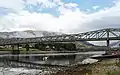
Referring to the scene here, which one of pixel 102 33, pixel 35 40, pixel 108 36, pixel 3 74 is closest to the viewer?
pixel 3 74

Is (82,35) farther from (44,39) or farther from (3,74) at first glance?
(3,74)

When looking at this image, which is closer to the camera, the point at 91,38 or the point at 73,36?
the point at 91,38

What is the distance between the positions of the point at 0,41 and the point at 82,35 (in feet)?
191

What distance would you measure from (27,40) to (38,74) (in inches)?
5883

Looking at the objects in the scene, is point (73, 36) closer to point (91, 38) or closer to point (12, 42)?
point (91, 38)

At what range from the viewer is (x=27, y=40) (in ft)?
627

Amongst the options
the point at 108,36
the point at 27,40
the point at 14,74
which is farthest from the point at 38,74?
the point at 27,40

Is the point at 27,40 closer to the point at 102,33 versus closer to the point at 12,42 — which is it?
the point at 12,42

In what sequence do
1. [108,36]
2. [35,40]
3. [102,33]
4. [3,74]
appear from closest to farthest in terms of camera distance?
[3,74] < [108,36] < [102,33] < [35,40]

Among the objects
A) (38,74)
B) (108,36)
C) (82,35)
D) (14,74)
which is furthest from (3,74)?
(82,35)

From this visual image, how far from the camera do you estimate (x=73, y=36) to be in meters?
184

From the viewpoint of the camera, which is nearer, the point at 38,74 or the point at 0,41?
the point at 38,74

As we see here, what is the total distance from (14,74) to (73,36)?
14224cm

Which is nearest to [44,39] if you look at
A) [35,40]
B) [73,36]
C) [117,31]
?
[35,40]
